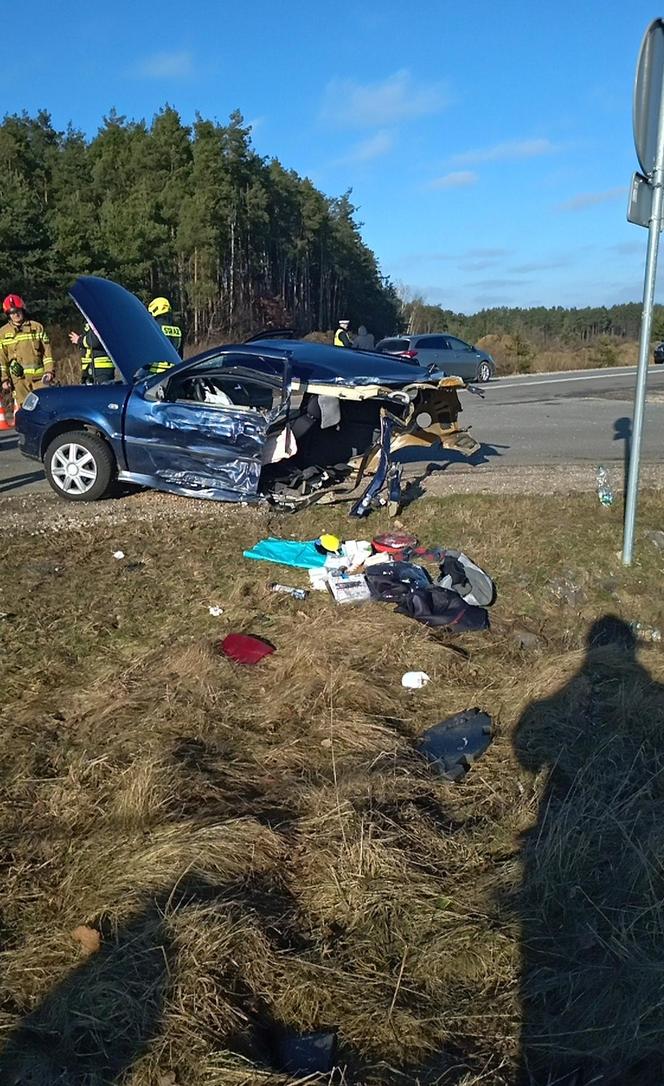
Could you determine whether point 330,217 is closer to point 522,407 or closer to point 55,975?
point 522,407

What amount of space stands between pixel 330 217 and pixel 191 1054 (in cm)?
6160

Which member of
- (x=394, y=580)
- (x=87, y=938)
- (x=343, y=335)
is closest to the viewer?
(x=87, y=938)

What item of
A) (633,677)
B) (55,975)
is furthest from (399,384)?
(55,975)

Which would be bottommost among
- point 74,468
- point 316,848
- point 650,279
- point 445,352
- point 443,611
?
point 316,848

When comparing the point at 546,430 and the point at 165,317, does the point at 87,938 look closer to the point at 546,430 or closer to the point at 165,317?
the point at 165,317

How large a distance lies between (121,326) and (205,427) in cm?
163

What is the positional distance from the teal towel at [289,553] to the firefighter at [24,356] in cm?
496

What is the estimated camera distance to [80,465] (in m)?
7.54

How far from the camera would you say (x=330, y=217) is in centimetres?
5894

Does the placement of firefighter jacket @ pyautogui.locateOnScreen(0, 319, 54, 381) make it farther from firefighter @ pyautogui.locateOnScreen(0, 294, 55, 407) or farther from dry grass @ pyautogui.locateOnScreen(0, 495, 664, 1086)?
dry grass @ pyautogui.locateOnScreen(0, 495, 664, 1086)

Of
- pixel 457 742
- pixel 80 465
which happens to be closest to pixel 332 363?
pixel 80 465

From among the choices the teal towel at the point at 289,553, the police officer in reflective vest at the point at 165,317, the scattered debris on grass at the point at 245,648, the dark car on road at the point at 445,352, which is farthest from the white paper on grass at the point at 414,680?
the dark car on road at the point at 445,352

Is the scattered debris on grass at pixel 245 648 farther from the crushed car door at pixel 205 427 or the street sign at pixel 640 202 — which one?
the street sign at pixel 640 202

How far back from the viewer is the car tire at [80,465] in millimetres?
7492
